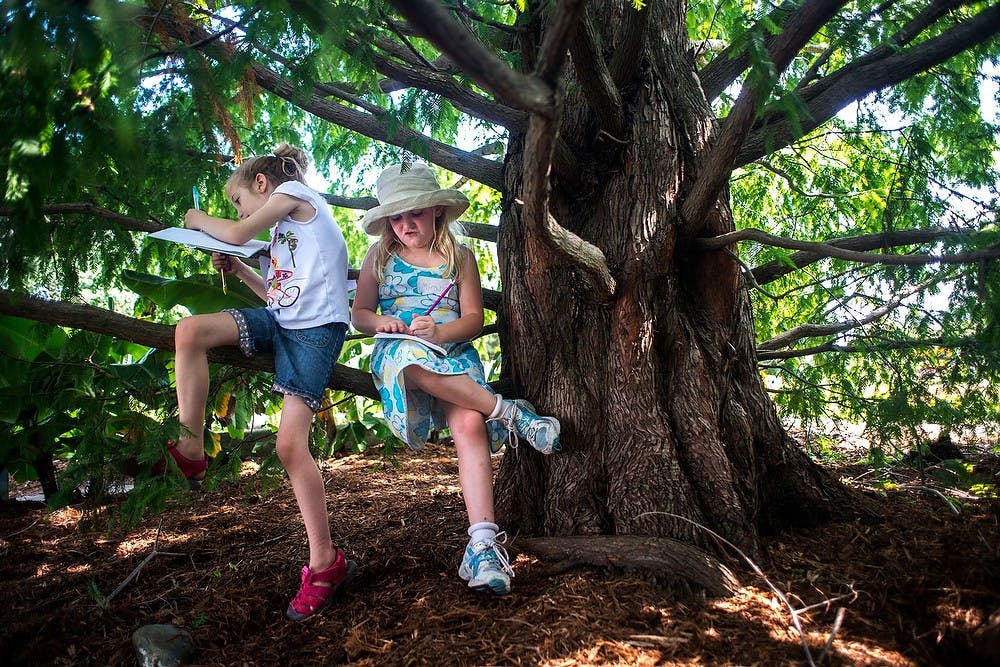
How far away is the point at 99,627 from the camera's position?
326 centimetres

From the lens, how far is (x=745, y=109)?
2662 millimetres

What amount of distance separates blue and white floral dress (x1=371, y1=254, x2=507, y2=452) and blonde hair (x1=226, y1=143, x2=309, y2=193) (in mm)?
572

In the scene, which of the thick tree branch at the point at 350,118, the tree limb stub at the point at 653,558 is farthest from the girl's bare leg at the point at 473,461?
the thick tree branch at the point at 350,118

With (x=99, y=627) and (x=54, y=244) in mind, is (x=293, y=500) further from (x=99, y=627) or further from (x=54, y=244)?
(x=54, y=244)

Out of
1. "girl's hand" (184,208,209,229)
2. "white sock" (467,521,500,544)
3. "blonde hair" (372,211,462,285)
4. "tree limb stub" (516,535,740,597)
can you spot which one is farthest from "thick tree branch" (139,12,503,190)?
"tree limb stub" (516,535,740,597)

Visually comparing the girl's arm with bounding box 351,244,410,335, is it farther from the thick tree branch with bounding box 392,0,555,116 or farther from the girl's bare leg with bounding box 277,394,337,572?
the thick tree branch with bounding box 392,0,555,116

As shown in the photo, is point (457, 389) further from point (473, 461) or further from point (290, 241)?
point (290, 241)

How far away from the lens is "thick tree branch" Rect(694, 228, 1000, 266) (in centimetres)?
251

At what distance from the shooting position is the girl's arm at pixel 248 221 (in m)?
3.10

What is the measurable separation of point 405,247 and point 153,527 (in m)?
2.53

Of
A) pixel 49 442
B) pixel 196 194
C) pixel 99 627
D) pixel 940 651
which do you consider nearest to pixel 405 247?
pixel 196 194

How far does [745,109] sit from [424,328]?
1477 mm

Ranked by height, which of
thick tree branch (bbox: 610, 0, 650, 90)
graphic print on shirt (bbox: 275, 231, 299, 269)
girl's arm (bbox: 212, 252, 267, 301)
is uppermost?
thick tree branch (bbox: 610, 0, 650, 90)

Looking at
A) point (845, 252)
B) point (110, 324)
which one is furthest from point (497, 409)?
point (110, 324)
